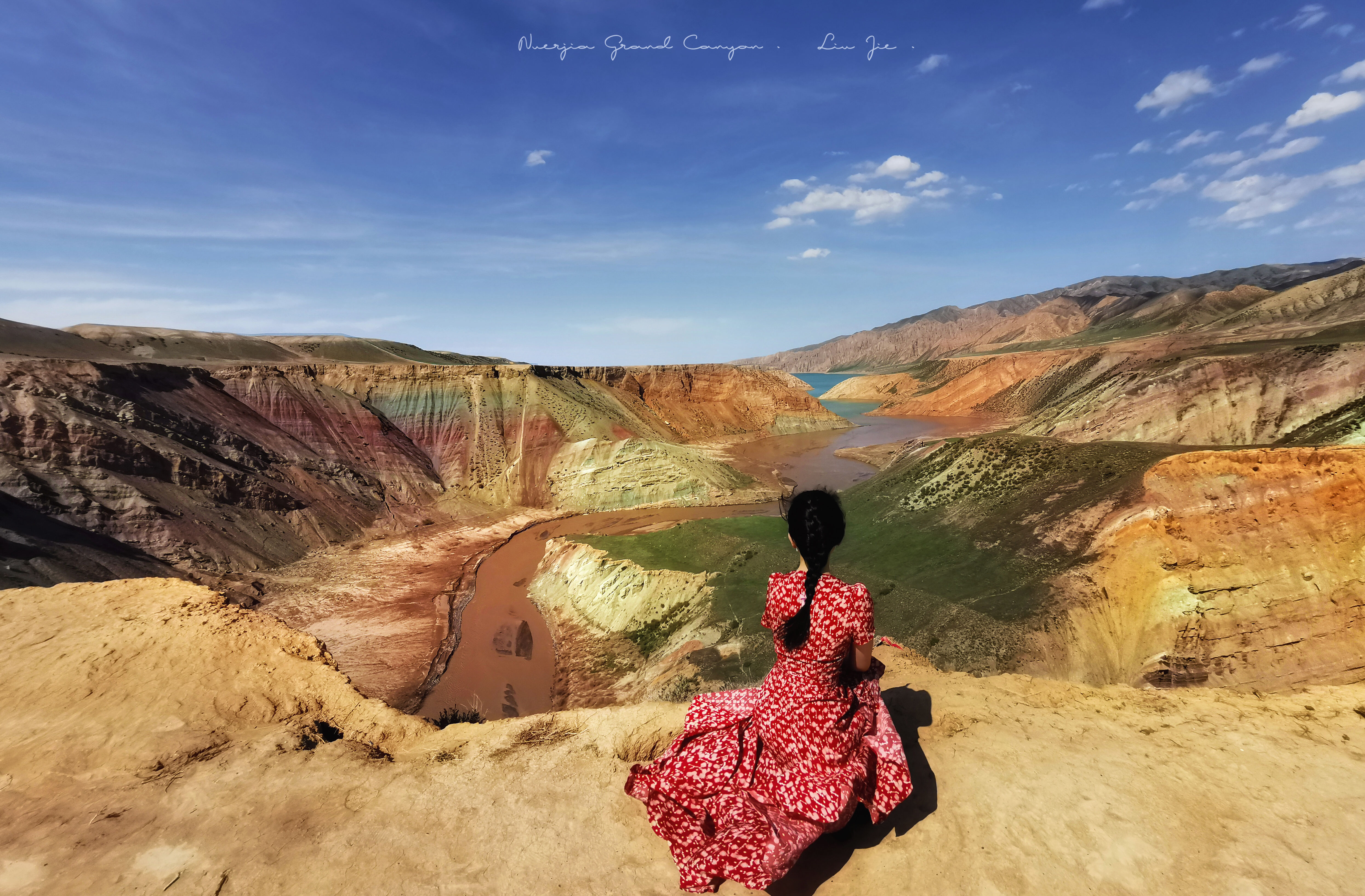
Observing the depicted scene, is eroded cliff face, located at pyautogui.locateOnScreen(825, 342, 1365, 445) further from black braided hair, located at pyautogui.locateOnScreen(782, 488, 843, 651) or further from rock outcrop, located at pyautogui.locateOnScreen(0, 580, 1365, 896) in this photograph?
black braided hair, located at pyautogui.locateOnScreen(782, 488, 843, 651)

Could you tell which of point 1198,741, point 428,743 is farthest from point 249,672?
point 1198,741

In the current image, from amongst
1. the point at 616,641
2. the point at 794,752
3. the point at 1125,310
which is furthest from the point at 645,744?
the point at 1125,310

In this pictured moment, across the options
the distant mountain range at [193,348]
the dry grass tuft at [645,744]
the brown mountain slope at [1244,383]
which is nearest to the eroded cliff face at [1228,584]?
the brown mountain slope at [1244,383]

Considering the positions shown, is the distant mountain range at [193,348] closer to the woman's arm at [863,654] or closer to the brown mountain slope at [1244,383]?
the woman's arm at [863,654]

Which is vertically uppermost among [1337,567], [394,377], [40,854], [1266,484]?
[394,377]

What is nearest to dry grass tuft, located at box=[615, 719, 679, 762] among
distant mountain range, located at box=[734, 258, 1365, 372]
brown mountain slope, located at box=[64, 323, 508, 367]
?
brown mountain slope, located at box=[64, 323, 508, 367]

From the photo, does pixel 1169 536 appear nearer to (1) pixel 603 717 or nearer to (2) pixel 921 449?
(1) pixel 603 717

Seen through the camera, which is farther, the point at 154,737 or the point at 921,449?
the point at 921,449
